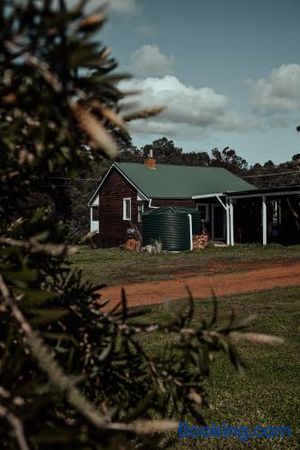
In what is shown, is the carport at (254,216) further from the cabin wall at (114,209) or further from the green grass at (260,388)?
the green grass at (260,388)

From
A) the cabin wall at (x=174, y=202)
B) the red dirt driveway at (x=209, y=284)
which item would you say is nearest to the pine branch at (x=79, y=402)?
the red dirt driveway at (x=209, y=284)

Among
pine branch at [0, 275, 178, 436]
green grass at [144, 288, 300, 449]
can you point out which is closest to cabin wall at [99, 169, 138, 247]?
green grass at [144, 288, 300, 449]

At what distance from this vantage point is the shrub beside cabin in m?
36.1

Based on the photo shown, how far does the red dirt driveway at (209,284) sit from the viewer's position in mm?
13797

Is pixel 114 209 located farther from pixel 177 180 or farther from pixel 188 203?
pixel 188 203

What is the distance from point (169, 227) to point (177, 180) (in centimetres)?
816

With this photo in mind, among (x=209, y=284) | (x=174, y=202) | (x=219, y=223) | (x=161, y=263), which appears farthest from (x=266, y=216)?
(x=209, y=284)

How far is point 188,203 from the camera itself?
37688 mm

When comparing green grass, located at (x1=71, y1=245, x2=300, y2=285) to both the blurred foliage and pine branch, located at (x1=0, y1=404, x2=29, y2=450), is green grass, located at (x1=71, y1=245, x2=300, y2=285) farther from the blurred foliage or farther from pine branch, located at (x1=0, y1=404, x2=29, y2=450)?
pine branch, located at (x1=0, y1=404, x2=29, y2=450)

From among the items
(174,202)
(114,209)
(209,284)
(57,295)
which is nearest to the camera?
(57,295)

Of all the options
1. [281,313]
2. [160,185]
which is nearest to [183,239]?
[160,185]

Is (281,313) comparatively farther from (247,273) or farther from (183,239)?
(183,239)

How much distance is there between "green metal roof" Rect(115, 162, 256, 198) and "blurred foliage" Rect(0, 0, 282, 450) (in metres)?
33.7

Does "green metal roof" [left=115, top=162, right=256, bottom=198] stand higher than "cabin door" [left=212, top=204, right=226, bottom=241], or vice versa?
"green metal roof" [left=115, top=162, right=256, bottom=198]
